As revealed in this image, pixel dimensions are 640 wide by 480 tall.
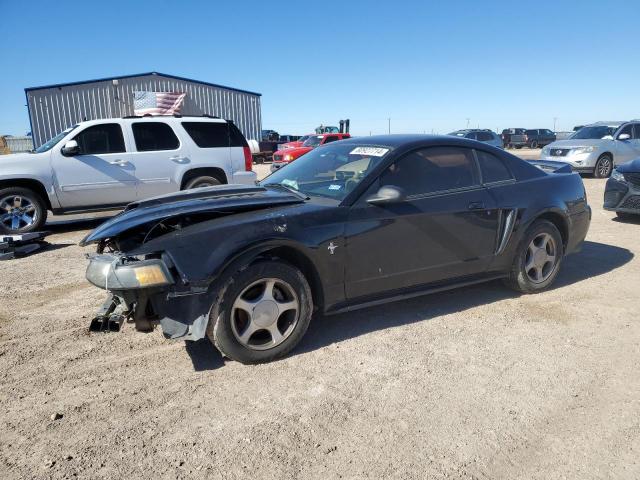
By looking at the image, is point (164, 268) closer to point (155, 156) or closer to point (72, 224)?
point (155, 156)

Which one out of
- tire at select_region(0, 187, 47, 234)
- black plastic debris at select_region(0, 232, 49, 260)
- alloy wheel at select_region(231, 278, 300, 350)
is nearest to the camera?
alloy wheel at select_region(231, 278, 300, 350)

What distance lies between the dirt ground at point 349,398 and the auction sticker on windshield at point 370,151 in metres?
1.38

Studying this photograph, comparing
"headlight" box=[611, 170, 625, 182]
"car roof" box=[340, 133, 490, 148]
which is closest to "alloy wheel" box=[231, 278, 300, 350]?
"car roof" box=[340, 133, 490, 148]

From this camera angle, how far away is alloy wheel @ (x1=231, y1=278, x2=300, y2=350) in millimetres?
3092

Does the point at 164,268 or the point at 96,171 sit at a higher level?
the point at 96,171

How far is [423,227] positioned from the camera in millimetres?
3740

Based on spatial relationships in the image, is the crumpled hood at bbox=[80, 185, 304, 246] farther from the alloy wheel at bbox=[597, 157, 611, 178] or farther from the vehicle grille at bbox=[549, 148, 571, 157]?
the alloy wheel at bbox=[597, 157, 611, 178]

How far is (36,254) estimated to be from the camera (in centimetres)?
631

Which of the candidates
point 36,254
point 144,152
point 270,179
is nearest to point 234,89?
point 144,152

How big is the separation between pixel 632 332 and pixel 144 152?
7.50m

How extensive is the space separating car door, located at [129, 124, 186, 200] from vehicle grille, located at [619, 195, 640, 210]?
7.59 m

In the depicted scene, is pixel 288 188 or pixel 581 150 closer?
pixel 288 188

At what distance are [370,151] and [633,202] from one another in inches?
239

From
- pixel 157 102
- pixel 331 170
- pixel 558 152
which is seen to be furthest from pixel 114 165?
pixel 157 102
